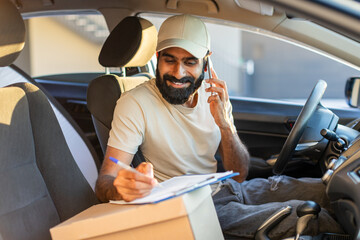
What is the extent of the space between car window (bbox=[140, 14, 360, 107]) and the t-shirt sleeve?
26.9 feet

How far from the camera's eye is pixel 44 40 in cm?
984

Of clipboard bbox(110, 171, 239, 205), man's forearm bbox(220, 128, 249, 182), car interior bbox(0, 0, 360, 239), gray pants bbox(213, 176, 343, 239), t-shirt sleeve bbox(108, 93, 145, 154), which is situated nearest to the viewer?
clipboard bbox(110, 171, 239, 205)

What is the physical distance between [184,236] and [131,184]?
20cm

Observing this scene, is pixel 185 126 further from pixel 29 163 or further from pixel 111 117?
pixel 29 163

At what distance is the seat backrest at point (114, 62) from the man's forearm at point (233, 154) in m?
0.50

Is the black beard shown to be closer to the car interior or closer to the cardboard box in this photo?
the car interior

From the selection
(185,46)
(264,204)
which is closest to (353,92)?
(264,204)

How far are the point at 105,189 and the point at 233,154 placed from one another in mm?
655

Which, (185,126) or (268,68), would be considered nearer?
(185,126)

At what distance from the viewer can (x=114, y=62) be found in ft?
7.77

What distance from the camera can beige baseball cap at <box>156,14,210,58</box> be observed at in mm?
2096

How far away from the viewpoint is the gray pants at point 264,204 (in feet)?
5.66

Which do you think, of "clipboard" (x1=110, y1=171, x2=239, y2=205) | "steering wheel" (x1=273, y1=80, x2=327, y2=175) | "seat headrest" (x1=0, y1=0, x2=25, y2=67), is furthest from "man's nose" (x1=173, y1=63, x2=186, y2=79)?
"clipboard" (x1=110, y1=171, x2=239, y2=205)

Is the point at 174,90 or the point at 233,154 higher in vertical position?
the point at 174,90
